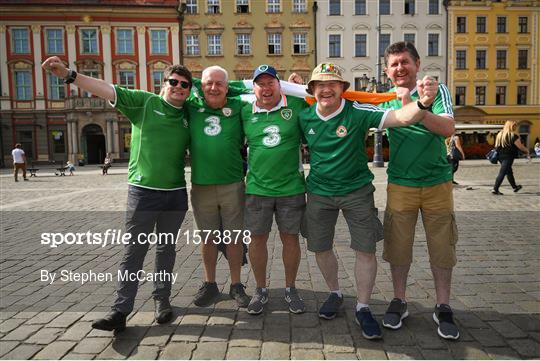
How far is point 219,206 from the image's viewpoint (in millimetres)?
3826

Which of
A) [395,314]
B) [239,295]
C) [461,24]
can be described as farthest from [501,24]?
[239,295]

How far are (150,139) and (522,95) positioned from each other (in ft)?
147

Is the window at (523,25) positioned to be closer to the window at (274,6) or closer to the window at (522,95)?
the window at (522,95)

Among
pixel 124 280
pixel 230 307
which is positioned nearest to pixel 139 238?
pixel 124 280

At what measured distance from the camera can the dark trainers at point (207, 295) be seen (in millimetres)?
3825

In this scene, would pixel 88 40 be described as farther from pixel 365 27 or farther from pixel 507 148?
pixel 507 148

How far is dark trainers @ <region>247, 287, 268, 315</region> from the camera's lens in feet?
11.7

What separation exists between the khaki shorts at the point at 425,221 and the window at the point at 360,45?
3837 centimetres

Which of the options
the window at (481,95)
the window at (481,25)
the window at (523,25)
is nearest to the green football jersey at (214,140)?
the window at (481,95)

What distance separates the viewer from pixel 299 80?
13.0 feet

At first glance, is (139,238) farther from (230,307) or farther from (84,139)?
(84,139)

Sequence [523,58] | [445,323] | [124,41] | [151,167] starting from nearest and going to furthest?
[445,323], [151,167], [124,41], [523,58]

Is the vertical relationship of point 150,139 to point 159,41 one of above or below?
below

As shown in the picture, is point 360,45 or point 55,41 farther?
point 360,45
